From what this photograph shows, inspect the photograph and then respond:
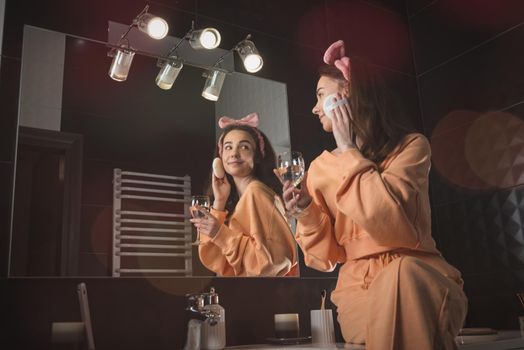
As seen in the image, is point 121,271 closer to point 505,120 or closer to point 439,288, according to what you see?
point 439,288

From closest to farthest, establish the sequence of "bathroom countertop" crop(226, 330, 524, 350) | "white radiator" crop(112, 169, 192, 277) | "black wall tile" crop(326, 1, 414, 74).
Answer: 1. "bathroom countertop" crop(226, 330, 524, 350)
2. "white radiator" crop(112, 169, 192, 277)
3. "black wall tile" crop(326, 1, 414, 74)

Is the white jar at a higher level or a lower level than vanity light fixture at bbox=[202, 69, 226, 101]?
lower

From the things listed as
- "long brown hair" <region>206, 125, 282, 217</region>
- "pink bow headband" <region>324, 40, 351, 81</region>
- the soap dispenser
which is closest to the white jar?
the soap dispenser

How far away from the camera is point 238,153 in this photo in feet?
6.97

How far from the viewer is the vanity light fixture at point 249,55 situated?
2.25 m

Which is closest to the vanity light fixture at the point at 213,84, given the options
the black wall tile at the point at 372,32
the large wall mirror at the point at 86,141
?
the large wall mirror at the point at 86,141

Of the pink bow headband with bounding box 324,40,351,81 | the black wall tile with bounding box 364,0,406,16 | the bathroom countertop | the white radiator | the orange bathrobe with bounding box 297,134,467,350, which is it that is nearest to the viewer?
the orange bathrobe with bounding box 297,134,467,350

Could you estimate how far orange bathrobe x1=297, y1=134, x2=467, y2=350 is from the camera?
4.54 feet

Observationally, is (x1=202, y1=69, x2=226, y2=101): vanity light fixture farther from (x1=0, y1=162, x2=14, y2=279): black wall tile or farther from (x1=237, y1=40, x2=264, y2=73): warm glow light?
(x1=0, y1=162, x2=14, y2=279): black wall tile

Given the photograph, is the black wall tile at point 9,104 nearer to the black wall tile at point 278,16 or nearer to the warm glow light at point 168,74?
the warm glow light at point 168,74

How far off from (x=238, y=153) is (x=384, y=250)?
73cm

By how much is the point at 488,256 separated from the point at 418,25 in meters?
1.34

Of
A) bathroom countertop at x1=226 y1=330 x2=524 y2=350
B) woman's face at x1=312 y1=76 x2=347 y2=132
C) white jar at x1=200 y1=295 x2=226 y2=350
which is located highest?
woman's face at x1=312 y1=76 x2=347 y2=132

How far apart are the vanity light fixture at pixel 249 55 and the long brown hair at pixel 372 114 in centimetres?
45
